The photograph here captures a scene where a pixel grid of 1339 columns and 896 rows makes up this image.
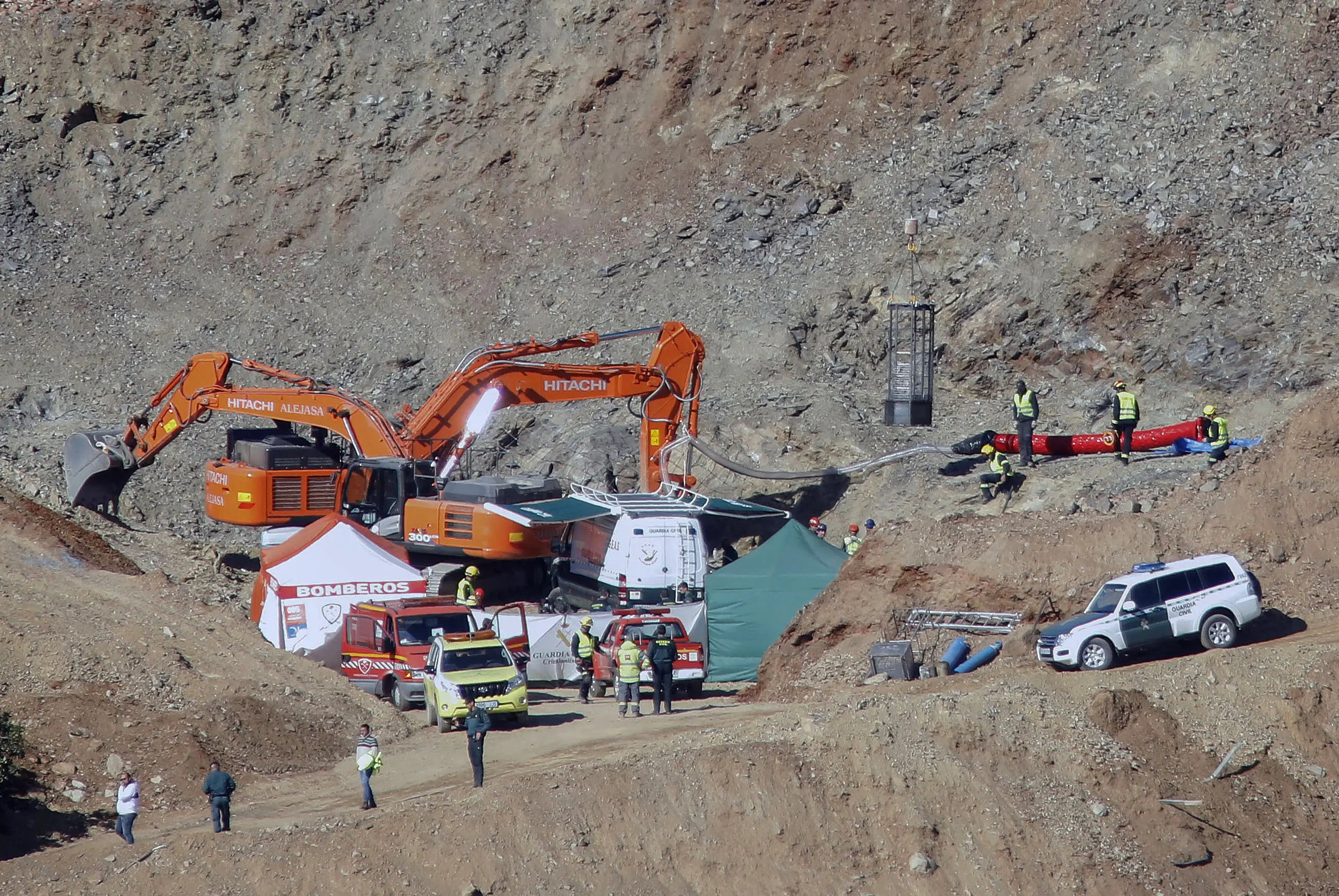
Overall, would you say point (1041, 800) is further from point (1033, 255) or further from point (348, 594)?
point (1033, 255)

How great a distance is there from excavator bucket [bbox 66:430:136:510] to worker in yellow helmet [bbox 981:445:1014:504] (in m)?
15.0

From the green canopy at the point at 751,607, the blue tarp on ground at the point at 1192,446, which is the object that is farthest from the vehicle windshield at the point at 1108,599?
the blue tarp on ground at the point at 1192,446

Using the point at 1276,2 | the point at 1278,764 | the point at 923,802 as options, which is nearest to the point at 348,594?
the point at 923,802

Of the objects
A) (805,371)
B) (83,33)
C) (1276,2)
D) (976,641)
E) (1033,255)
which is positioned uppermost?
(83,33)

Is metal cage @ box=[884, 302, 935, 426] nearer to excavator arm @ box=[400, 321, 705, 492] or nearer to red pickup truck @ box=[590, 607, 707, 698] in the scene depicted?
excavator arm @ box=[400, 321, 705, 492]

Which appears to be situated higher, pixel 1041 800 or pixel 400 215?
pixel 400 215

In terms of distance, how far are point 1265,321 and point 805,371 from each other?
8.99 m

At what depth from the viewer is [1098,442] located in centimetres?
2747

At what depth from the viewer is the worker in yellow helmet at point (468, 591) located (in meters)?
23.5

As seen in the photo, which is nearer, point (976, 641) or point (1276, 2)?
point (976, 641)

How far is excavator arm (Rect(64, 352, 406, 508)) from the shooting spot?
27.1 m

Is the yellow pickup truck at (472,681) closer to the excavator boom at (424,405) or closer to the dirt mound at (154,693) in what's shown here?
the dirt mound at (154,693)

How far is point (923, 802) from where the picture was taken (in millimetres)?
16797

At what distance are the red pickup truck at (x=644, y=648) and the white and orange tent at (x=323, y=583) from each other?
3561 mm
